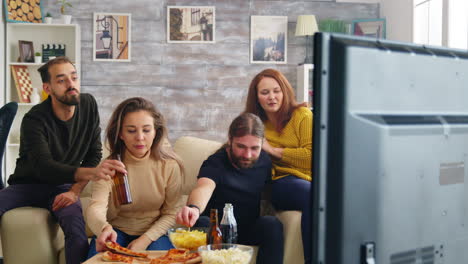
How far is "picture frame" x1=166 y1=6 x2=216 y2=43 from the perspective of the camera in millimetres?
5824

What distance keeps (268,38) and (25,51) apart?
238 cm

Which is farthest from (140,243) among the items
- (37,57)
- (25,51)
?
(25,51)

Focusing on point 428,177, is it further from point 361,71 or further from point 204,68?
point 204,68

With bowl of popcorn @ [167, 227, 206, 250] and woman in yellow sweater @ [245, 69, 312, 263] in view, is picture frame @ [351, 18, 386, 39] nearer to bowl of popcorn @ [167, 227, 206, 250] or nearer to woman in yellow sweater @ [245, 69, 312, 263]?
woman in yellow sweater @ [245, 69, 312, 263]

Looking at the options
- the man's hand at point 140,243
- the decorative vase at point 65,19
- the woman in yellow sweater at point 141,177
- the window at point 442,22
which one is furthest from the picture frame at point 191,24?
the man's hand at point 140,243

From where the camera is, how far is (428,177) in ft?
2.67

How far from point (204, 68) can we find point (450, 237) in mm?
5146

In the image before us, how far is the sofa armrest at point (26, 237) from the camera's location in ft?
8.32

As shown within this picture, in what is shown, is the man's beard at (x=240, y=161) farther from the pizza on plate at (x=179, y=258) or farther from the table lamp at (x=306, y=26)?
the table lamp at (x=306, y=26)

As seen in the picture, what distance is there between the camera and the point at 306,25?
568 centimetres

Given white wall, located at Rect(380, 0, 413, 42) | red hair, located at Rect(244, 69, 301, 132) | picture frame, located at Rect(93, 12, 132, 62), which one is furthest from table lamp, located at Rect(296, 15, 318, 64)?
red hair, located at Rect(244, 69, 301, 132)

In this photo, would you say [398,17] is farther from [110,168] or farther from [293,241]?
[110,168]

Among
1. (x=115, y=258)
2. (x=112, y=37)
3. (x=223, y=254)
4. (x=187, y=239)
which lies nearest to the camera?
(x=223, y=254)

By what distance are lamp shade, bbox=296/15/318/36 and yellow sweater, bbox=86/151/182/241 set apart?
3.42m
